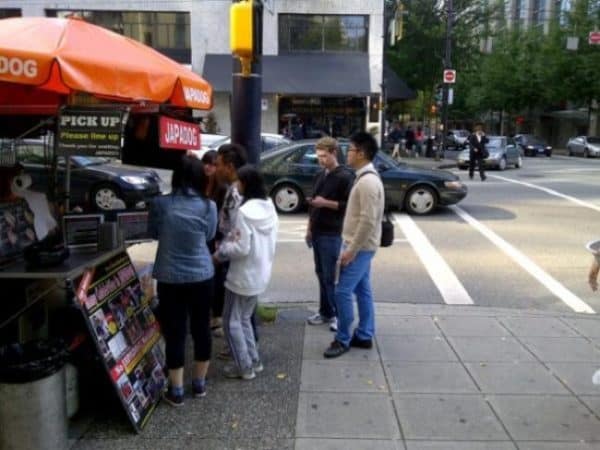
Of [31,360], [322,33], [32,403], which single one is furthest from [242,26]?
[322,33]

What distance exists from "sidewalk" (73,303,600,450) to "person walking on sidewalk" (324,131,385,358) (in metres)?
0.35

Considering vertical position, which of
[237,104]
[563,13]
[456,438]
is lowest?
[456,438]

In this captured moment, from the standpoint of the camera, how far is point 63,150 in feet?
16.6

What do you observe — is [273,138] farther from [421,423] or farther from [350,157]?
[421,423]

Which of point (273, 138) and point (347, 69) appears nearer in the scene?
point (273, 138)

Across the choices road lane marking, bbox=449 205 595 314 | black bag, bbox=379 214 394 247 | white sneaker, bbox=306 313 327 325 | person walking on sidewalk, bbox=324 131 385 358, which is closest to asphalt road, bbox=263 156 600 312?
road lane marking, bbox=449 205 595 314

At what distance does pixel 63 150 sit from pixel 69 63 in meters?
1.93

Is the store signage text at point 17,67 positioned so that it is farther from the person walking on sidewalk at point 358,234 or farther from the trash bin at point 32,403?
the person walking on sidewalk at point 358,234

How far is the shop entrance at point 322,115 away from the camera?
97.5 ft

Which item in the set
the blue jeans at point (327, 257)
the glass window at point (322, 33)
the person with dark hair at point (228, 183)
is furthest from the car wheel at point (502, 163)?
the person with dark hair at point (228, 183)

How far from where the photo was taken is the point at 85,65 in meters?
3.34

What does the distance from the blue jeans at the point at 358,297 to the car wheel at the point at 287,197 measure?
7643 millimetres

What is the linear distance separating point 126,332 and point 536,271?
622 cm

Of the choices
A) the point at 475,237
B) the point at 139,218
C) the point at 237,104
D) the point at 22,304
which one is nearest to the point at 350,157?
the point at 237,104
